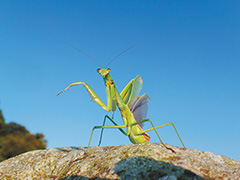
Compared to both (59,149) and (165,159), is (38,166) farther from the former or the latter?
(165,159)

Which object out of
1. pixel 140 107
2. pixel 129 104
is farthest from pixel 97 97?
pixel 140 107

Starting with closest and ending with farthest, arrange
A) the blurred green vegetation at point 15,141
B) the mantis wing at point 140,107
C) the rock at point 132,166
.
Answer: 1. the rock at point 132,166
2. the mantis wing at point 140,107
3. the blurred green vegetation at point 15,141

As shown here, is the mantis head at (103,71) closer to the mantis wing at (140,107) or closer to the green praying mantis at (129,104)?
the green praying mantis at (129,104)

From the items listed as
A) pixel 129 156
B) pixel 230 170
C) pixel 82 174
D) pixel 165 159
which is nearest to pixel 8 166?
pixel 82 174

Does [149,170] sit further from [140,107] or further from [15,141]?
[15,141]

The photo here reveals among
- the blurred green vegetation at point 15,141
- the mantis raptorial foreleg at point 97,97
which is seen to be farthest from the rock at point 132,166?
the blurred green vegetation at point 15,141
